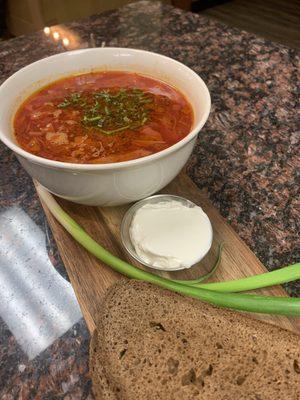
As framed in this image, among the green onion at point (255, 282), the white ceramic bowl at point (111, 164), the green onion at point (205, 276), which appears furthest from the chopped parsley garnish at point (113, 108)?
the green onion at point (255, 282)

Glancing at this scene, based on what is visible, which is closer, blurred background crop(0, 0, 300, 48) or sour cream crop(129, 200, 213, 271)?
sour cream crop(129, 200, 213, 271)

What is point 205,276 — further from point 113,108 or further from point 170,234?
point 113,108

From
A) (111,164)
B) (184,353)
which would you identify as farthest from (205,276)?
(111,164)

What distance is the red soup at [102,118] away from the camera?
158 cm

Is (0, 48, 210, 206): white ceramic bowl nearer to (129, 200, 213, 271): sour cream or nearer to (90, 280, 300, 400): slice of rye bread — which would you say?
(129, 200, 213, 271): sour cream

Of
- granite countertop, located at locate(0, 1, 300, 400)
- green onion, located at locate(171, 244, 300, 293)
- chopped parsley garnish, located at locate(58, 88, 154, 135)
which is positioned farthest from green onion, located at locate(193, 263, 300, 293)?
chopped parsley garnish, located at locate(58, 88, 154, 135)

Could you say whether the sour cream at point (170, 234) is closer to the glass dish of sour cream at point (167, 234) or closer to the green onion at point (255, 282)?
the glass dish of sour cream at point (167, 234)

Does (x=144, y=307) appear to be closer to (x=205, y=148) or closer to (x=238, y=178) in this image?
(x=238, y=178)

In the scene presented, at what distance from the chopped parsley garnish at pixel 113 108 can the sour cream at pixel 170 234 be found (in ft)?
1.16

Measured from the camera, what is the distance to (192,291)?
136 cm

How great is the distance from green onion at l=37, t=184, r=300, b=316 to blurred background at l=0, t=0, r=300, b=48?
4.63 meters

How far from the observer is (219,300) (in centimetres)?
134

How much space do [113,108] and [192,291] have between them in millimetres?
846

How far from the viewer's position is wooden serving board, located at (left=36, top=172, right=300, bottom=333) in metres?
1.43
